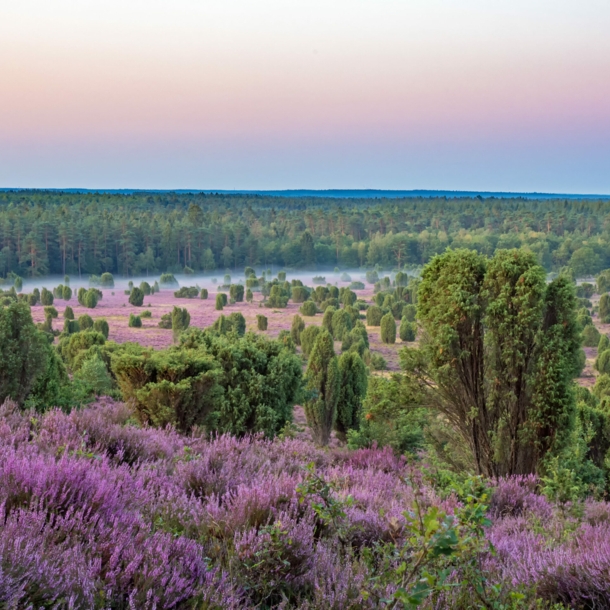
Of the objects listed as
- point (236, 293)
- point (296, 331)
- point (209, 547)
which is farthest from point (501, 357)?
point (236, 293)

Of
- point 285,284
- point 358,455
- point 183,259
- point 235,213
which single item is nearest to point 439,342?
point 358,455

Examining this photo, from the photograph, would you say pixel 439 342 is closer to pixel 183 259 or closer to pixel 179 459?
pixel 179 459

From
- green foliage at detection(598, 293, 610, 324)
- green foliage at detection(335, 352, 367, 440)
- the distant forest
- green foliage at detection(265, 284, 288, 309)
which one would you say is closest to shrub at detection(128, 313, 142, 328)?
green foliage at detection(265, 284, 288, 309)

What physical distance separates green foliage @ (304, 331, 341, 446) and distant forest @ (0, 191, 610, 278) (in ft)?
215

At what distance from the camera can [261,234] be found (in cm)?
12438

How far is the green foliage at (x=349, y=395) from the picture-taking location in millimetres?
25766

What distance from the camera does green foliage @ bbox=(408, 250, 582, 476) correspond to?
1080 centimetres

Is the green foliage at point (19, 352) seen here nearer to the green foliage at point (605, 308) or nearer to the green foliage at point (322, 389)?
the green foliage at point (322, 389)

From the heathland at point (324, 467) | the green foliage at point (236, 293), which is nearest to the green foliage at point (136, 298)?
the green foliage at point (236, 293)

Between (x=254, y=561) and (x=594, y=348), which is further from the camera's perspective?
(x=594, y=348)

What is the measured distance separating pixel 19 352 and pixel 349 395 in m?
14.8

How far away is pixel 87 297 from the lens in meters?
71.1

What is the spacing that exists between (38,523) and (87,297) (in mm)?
72820

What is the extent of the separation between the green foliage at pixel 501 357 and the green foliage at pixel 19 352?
333 inches
